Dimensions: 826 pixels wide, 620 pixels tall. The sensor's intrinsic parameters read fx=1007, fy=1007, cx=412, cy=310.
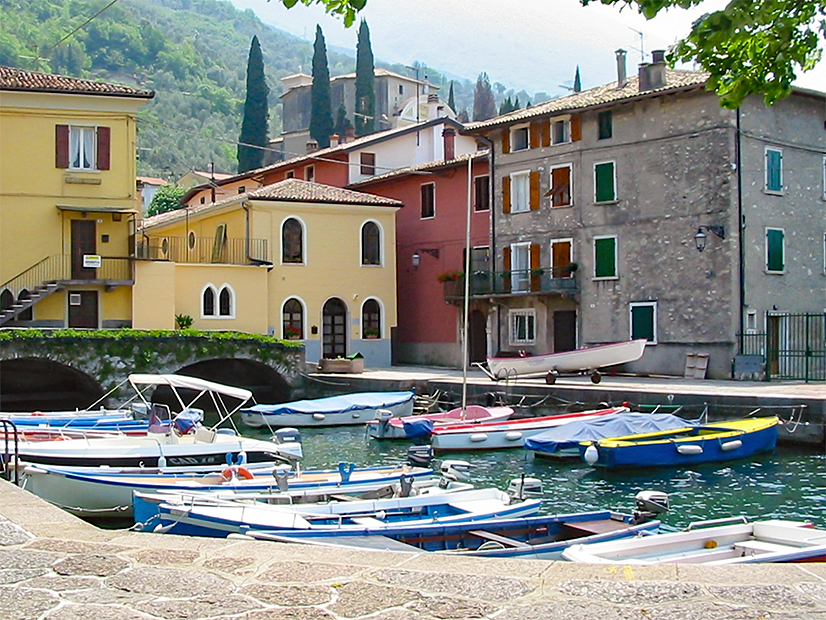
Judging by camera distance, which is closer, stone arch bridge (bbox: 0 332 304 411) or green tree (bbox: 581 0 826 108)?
green tree (bbox: 581 0 826 108)

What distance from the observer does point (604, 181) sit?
3931cm

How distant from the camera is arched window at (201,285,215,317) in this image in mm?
42281

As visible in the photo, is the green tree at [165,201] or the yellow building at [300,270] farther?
the green tree at [165,201]

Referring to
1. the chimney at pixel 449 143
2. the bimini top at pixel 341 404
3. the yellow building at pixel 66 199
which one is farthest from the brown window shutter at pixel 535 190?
the yellow building at pixel 66 199

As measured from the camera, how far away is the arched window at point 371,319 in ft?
151

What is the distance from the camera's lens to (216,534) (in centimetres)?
1323

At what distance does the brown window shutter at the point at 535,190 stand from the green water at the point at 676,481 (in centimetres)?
1673

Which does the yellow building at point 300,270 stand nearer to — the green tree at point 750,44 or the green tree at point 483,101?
the green tree at point 750,44

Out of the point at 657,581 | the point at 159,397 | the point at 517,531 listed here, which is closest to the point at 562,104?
the point at 159,397

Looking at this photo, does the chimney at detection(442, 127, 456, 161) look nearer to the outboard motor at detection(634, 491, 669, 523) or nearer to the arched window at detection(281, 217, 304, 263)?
the arched window at detection(281, 217, 304, 263)

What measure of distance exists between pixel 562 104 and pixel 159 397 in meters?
20.3

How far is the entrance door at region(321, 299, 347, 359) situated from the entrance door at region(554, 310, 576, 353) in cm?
1019

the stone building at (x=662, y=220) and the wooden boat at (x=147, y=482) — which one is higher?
the stone building at (x=662, y=220)

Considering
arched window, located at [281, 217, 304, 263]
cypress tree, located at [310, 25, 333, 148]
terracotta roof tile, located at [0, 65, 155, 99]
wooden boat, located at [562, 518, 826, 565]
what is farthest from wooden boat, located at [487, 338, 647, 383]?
cypress tree, located at [310, 25, 333, 148]
